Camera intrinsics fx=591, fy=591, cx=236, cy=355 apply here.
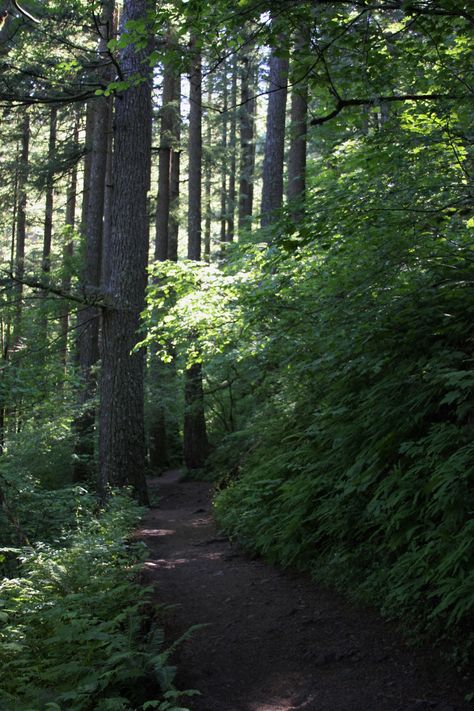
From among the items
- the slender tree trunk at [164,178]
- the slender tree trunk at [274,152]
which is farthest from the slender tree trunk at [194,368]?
the slender tree trunk at [274,152]

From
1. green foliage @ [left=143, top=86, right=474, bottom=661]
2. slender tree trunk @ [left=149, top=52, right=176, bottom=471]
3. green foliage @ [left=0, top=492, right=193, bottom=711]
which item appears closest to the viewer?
green foliage @ [left=0, top=492, right=193, bottom=711]

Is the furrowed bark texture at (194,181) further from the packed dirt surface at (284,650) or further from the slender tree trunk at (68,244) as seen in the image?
the packed dirt surface at (284,650)

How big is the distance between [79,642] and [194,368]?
13.3 meters

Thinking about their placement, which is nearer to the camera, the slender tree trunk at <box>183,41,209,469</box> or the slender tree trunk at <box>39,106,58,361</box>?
the slender tree trunk at <box>39,106,58,361</box>

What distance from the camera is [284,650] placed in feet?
15.1

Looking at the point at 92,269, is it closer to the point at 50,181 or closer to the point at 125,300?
the point at 50,181

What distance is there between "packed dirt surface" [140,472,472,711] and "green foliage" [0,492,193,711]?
41cm

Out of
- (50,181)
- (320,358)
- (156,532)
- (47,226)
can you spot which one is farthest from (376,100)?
(47,226)

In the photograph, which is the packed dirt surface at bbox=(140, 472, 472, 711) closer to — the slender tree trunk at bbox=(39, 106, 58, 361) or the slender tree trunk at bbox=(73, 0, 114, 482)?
the slender tree trunk at bbox=(39, 106, 58, 361)

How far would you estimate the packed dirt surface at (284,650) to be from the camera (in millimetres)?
3727

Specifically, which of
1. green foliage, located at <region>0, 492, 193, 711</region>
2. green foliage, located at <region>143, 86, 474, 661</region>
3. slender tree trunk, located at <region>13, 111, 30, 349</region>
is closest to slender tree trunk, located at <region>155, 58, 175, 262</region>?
slender tree trunk, located at <region>13, 111, 30, 349</region>

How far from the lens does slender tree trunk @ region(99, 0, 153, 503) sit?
384 inches

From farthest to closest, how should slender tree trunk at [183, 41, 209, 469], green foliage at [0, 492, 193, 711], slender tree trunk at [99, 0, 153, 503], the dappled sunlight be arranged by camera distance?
slender tree trunk at [183, 41, 209, 469] → slender tree trunk at [99, 0, 153, 503] → the dappled sunlight → green foliage at [0, 492, 193, 711]

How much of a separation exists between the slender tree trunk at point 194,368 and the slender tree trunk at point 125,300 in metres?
6.66
